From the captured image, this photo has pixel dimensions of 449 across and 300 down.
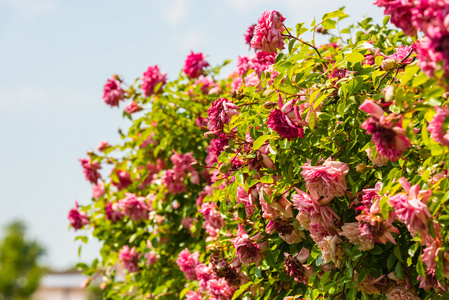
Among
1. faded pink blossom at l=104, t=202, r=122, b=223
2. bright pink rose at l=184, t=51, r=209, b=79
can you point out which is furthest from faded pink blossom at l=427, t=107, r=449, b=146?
faded pink blossom at l=104, t=202, r=122, b=223

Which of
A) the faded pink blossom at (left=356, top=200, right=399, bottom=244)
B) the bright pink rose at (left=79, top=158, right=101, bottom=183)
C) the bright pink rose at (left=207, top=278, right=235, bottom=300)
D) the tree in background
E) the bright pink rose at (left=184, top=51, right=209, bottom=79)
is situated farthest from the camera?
the tree in background

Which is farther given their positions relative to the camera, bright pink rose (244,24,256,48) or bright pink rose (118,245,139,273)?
bright pink rose (118,245,139,273)

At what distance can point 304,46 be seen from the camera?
2041 mm

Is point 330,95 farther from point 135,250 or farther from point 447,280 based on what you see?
point 135,250

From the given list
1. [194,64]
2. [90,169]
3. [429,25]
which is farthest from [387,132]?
[90,169]

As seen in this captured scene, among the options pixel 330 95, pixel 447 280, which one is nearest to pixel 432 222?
pixel 447 280

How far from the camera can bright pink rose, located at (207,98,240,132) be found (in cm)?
207

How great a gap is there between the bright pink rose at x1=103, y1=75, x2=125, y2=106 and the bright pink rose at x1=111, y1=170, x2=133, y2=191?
523mm

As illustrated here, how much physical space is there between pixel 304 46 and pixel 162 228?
1994 millimetres

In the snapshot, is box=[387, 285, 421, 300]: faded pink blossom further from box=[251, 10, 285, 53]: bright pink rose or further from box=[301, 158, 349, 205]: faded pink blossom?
box=[251, 10, 285, 53]: bright pink rose

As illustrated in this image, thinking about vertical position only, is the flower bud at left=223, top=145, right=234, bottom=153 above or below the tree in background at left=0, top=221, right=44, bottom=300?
below

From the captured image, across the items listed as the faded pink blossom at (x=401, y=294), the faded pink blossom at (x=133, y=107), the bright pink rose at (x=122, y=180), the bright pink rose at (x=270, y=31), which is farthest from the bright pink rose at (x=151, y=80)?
the faded pink blossom at (x=401, y=294)

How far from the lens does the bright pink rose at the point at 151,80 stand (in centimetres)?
362

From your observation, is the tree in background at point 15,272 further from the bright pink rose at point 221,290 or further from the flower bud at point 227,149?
the flower bud at point 227,149
